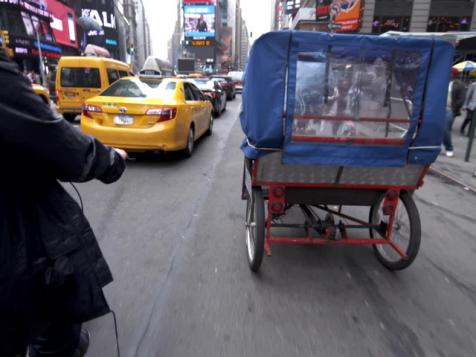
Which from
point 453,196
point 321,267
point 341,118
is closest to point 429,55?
point 341,118

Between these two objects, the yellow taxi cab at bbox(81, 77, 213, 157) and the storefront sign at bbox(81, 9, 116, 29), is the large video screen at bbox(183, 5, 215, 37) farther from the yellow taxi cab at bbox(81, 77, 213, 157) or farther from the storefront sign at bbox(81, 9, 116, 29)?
the yellow taxi cab at bbox(81, 77, 213, 157)

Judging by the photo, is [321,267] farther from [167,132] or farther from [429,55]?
[167,132]

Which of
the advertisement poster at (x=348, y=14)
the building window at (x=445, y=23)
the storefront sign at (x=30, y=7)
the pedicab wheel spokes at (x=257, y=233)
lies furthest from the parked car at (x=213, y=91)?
the storefront sign at (x=30, y=7)

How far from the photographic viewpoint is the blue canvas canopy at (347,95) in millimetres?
2898

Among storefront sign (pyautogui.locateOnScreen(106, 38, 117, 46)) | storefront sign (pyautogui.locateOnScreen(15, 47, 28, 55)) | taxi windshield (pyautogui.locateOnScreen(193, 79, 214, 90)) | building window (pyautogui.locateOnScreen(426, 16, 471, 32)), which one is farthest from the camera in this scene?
storefront sign (pyautogui.locateOnScreen(106, 38, 117, 46))

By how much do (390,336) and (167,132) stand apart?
17.3 feet

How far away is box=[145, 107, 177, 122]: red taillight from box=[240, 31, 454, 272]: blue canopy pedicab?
3836mm

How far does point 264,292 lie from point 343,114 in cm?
169

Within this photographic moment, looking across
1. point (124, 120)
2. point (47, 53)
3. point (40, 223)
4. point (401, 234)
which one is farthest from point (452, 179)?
point (47, 53)

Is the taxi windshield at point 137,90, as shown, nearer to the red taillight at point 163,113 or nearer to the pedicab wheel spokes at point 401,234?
the red taillight at point 163,113

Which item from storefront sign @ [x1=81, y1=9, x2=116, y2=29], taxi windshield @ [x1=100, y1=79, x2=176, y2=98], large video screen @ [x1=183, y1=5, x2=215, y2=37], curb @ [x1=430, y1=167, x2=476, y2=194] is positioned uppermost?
large video screen @ [x1=183, y1=5, x2=215, y2=37]

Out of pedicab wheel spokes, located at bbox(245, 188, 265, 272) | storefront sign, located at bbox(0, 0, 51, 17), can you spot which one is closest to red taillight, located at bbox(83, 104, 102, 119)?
pedicab wheel spokes, located at bbox(245, 188, 265, 272)

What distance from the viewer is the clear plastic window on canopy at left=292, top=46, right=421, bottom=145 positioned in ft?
9.72

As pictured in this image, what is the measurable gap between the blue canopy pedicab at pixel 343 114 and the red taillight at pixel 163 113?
Answer: 384 centimetres
